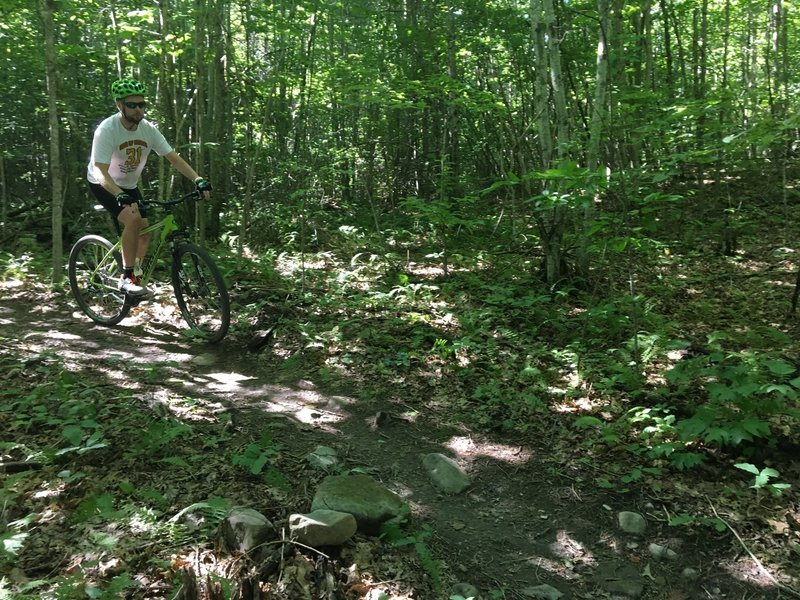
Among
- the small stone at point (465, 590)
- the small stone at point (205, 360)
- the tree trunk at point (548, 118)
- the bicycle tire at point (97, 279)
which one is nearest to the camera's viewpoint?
the small stone at point (465, 590)

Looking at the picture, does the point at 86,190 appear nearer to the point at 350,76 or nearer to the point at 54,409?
the point at 350,76

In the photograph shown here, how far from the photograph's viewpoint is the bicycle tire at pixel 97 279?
6254mm

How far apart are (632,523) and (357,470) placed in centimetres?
186

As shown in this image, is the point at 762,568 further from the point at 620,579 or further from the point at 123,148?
the point at 123,148

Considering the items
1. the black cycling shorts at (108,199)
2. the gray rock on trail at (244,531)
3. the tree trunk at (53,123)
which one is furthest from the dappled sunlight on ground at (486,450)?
the tree trunk at (53,123)

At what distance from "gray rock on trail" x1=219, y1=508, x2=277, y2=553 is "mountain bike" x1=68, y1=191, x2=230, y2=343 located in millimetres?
3190

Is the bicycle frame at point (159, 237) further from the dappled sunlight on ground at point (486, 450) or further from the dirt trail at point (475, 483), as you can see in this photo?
the dappled sunlight on ground at point (486, 450)

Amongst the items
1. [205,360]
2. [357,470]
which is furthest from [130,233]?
[357,470]

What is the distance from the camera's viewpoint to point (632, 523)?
3.46 metres

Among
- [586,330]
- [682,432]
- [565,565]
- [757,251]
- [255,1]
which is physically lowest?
[565,565]

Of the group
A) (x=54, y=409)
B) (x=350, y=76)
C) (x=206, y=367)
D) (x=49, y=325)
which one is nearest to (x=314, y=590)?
(x=54, y=409)

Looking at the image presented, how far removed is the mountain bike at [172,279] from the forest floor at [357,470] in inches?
35.3

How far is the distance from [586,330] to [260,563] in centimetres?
437

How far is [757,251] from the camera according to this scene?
29.2 ft
